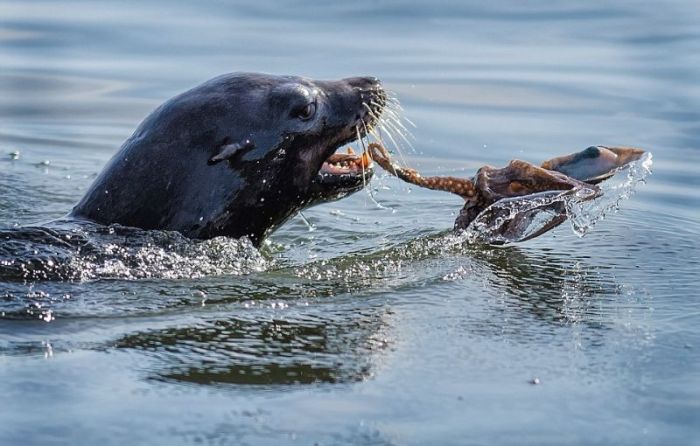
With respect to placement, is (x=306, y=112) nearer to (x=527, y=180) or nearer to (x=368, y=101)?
(x=368, y=101)

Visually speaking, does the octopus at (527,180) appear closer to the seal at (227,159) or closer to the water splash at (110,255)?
the seal at (227,159)

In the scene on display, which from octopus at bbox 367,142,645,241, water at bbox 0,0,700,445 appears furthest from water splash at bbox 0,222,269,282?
octopus at bbox 367,142,645,241

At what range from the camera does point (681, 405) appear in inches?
193

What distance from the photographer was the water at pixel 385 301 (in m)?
4.70

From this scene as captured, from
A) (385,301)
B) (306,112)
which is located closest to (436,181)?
(306,112)

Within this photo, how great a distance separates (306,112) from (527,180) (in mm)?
1088

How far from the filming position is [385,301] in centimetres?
606

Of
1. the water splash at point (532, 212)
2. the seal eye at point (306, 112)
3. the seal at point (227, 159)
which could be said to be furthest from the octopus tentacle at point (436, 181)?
the seal eye at point (306, 112)

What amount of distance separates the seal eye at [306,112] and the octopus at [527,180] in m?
0.48

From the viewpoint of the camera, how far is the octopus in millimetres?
6895

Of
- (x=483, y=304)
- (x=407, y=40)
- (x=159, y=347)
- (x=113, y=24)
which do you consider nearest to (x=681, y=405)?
(x=483, y=304)

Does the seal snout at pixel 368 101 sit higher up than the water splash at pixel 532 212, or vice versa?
the seal snout at pixel 368 101

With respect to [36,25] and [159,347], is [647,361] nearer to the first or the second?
[159,347]

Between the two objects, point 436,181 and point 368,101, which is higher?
point 368,101
